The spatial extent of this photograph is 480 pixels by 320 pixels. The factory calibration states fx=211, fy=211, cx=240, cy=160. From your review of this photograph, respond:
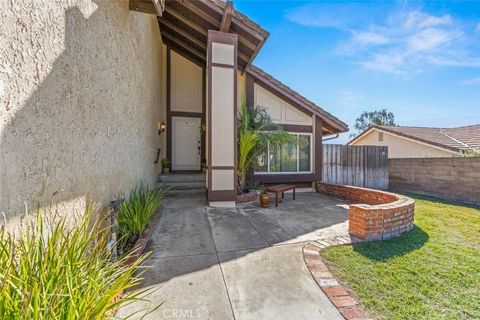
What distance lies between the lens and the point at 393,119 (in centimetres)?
3612

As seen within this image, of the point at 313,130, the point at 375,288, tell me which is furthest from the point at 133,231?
the point at 313,130

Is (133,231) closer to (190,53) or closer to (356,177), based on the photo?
(190,53)

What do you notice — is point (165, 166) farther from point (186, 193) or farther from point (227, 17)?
point (227, 17)

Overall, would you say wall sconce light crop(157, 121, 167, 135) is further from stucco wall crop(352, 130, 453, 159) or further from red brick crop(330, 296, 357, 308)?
stucco wall crop(352, 130, 453, 159)

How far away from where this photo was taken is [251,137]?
6.70 m

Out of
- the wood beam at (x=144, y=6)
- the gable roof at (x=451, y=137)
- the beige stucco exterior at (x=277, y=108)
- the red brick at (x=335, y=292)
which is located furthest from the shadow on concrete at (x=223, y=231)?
the gable roof at (x=451, y=137)

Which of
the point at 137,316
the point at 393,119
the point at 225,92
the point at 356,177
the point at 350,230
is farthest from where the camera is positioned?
the point at 393,119

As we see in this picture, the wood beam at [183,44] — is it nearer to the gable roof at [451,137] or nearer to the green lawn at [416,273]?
the green lawn at [416,273]

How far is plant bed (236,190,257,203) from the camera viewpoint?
6.65m

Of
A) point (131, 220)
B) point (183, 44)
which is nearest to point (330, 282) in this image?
point (131, 220)

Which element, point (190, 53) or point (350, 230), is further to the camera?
point (190, 53)

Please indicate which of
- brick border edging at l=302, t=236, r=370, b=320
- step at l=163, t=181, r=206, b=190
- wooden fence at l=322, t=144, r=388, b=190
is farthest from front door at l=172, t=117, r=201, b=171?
brick border edging at l=302, t=236, r=370, b=320

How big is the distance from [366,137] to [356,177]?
11437 mm

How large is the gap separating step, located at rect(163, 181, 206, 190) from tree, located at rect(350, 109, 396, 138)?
34.2 metres
